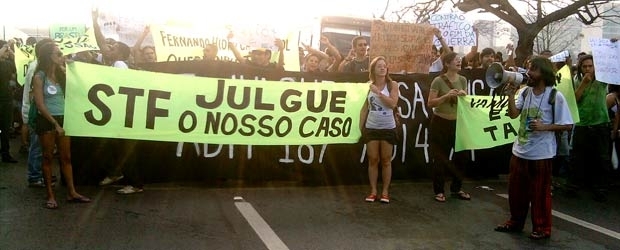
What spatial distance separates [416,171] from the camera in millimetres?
7738

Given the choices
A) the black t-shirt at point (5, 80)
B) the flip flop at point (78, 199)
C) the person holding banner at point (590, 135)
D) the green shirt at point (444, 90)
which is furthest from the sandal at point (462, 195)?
the black t-shirt at point (5, 80)

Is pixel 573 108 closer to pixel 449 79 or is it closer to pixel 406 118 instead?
pixel 449 79

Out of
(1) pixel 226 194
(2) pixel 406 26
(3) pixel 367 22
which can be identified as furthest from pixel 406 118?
(3) pixel 367 22

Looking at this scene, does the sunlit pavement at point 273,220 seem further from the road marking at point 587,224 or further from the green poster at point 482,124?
the green poster at point 482,124

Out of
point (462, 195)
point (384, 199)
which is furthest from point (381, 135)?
point (462, 195)

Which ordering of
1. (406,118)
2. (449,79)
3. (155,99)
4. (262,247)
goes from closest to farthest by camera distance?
(262,247), (155,99), (449,79), (406,118)

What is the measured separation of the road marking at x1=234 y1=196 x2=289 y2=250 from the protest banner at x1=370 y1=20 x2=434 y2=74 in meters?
2.92

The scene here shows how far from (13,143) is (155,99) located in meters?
5.53

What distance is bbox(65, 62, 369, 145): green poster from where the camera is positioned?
19.1ft

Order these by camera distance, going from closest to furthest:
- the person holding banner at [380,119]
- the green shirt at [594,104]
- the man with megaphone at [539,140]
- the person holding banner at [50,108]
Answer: the man with megaphone at [539,140], the person holding banner at [50,108], the person holding banner at [380,119], the green shirt at [594,104]

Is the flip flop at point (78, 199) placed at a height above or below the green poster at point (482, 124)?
below

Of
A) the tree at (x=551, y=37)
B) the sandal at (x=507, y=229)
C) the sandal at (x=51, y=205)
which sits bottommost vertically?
the sandal at (x=51, y=205)

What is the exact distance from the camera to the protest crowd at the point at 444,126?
5.14 metres

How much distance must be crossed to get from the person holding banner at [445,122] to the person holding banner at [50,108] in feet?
12.5
